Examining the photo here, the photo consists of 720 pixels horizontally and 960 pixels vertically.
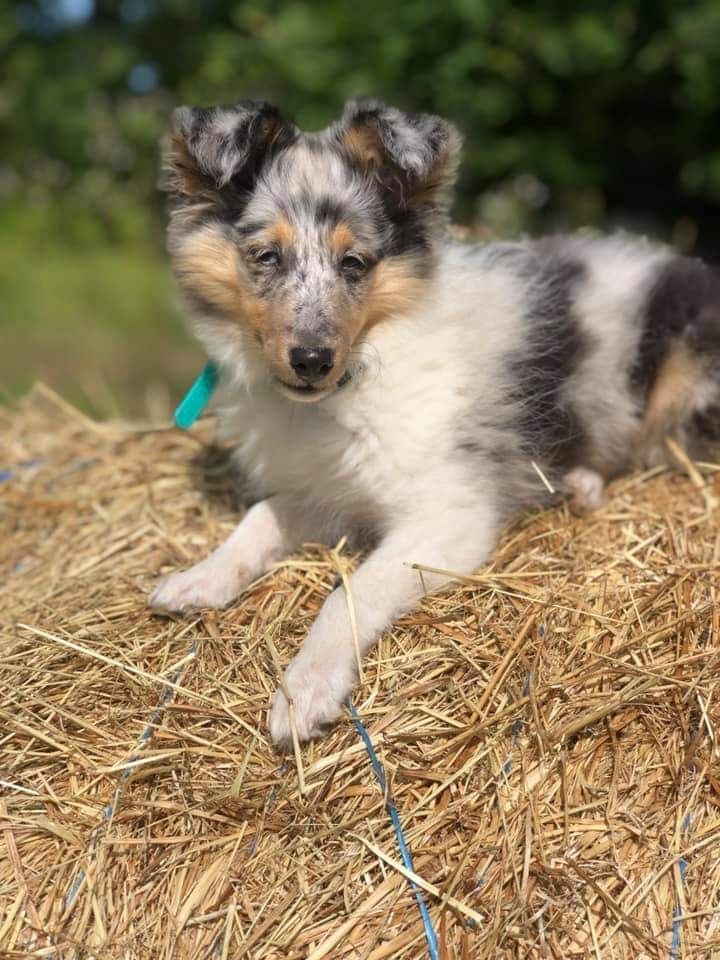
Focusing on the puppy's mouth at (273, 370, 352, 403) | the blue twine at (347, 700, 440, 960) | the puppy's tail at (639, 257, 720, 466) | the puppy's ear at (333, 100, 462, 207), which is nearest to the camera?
the blue twine at (347, 700, 440, 960)

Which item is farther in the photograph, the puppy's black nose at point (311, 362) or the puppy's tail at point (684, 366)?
the puppy's tail at point (684, 366)

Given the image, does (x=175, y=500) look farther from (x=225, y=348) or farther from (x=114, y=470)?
(x=225, y=348)

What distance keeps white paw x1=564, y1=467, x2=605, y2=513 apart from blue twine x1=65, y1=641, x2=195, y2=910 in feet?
5.28

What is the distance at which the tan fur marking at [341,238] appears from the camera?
323 cm

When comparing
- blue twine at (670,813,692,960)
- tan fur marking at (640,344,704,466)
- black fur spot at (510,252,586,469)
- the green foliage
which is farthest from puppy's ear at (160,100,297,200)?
the green foliage

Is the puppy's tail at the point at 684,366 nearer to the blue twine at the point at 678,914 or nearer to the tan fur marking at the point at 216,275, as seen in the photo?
the tan fur marking at the point at 216,275

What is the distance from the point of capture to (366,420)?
11.2ft

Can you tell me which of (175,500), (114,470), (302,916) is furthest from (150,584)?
(302,916)

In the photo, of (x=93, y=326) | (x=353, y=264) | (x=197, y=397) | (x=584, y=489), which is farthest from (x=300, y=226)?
(x=93, y=326)

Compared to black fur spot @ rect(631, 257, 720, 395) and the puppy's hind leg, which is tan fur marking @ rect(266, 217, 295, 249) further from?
black fur spot @ rect(631, 257, 720, 395)

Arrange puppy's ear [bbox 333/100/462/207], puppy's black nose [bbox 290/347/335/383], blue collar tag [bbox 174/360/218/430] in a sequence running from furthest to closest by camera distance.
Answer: blue collar tag [bbox 174/360/218/430]
puppy's ear [bbox 333/100/462/207]
puppy's black nose [bbox 290/347/335/383]

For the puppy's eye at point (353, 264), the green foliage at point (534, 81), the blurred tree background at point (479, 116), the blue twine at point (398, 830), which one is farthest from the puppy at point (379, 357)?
the green foliage at point (534, 81)

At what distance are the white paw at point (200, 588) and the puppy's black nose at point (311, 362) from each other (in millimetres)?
728

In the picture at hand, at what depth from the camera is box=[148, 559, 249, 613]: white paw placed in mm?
3174
